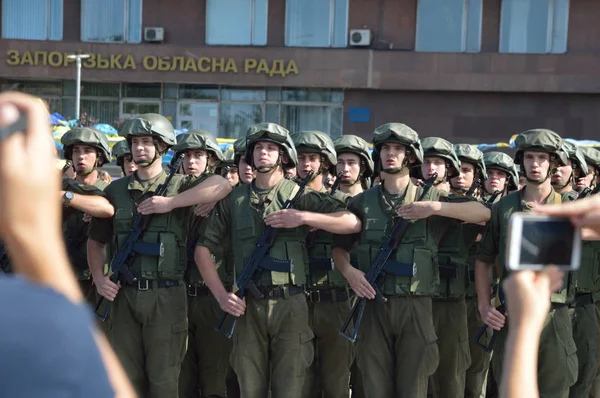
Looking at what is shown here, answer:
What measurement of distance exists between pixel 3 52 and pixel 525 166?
88.7 ft

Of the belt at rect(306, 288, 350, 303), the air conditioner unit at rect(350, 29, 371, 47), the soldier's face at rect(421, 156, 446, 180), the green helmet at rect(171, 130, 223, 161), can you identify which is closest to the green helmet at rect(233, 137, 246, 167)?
the green helmet at rect(171, 130, 223, 161)

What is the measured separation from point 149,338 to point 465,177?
362 centimetres

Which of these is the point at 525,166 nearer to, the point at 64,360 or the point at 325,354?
the point at 325,354

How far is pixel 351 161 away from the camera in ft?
27.6

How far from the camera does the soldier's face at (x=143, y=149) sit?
7.02m

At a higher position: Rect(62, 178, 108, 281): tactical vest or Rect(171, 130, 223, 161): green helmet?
Rect(171, 130, 223, 161): green helmet

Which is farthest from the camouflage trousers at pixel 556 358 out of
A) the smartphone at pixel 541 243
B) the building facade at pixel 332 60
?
the building facade at pixel 332 60

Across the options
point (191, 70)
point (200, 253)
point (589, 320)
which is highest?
point (191, 70)

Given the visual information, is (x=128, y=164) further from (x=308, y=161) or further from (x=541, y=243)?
(x=541, y=243)

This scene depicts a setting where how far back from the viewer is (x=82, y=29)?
30328mm

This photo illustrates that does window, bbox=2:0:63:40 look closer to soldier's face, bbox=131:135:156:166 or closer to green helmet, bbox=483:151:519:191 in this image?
green helmet, bbox=483:151:519:191

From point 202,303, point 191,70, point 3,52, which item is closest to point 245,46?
point 191,70

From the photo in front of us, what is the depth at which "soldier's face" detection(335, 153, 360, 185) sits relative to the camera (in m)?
8.31

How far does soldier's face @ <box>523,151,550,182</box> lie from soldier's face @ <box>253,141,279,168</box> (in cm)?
185
